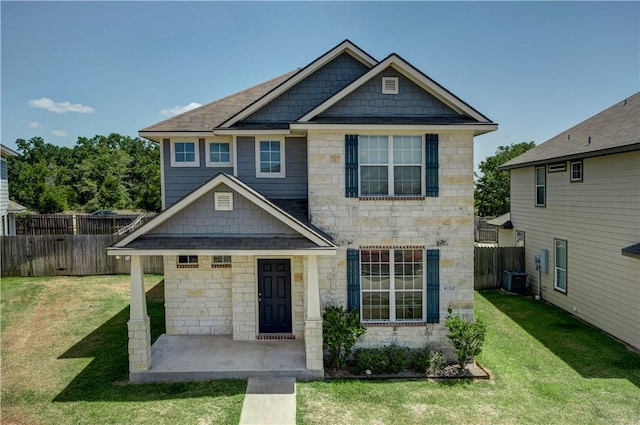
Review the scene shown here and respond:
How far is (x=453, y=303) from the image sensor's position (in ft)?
32.6

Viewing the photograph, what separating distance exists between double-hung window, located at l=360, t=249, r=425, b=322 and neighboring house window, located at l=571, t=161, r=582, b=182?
709cm

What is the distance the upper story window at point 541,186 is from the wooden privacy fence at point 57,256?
1777 cm

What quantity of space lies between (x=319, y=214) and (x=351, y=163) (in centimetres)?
146

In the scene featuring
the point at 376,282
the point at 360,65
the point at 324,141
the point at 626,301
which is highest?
the point at 360,65

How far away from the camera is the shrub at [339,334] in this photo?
30.2 ft

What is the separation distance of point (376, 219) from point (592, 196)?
24.6ft

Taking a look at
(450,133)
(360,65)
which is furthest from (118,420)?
(360,65)

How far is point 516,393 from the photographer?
27.2ft

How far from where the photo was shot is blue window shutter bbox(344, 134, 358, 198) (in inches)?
382

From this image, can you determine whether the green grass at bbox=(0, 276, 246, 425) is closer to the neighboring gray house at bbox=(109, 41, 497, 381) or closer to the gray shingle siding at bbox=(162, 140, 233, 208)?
the neighboring gray house at bbox=(109, 41, 497, 381)

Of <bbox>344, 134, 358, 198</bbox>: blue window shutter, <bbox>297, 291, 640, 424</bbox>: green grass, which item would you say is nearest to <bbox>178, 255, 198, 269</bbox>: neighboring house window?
<bbox>297, 291, 640, 424</bbox>: green grass

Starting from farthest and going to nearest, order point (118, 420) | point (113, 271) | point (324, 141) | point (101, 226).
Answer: point (101, 226), point (113, 271), point (324, 141), point (118, 420)

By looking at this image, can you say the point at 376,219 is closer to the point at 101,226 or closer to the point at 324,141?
the point at 324,141

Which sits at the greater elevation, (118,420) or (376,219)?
(376,219)
